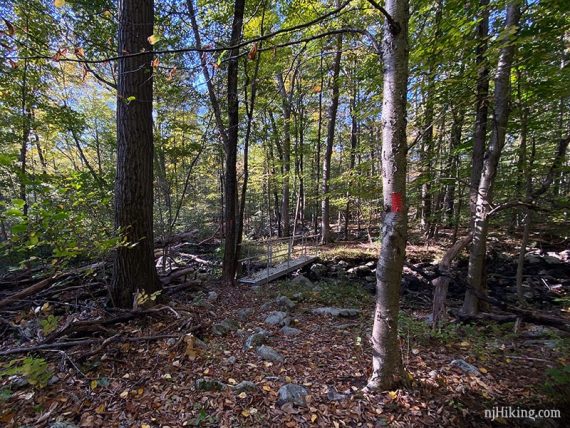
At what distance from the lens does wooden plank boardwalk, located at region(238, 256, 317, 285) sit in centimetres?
763

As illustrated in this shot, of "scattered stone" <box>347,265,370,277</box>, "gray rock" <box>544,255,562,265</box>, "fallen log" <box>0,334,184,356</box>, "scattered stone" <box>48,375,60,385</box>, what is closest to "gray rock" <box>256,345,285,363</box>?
"fallen log" <box>0,334,184,356</box>

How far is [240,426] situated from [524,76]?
6.58 metres

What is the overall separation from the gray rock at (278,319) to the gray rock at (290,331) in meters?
0.27

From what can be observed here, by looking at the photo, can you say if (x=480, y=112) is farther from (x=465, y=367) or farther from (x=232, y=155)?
(x=232, y=155)

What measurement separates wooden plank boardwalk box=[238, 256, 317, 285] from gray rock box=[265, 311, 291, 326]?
288 centimetres

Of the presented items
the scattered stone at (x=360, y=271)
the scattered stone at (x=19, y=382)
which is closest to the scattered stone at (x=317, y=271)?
the scattered stone at (x=360, y=271)

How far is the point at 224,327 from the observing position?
3938 millimetres

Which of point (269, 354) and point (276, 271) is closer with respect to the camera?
point (269, 354)

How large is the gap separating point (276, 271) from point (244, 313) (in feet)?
12.9

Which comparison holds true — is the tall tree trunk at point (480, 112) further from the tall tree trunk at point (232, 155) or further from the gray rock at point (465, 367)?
the tall tree trunk at point (232, 155)

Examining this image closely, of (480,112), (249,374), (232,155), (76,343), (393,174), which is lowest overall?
(249,374)

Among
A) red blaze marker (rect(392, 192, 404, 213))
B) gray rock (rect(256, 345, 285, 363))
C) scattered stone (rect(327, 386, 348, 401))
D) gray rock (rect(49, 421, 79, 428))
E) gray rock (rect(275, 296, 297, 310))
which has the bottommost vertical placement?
gray rock (rect(275, 296, 297, 310))

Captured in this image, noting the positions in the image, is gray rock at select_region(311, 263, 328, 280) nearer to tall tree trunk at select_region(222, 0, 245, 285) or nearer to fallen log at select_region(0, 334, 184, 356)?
tall tree trunk at select_region(222, 0, 245, 285)

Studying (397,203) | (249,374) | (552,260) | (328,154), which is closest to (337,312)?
(249,374)
